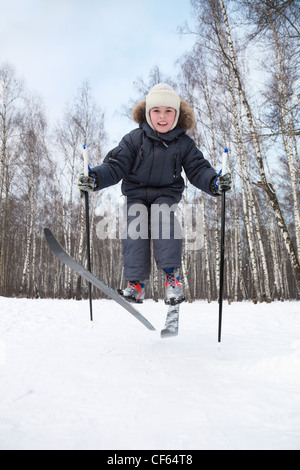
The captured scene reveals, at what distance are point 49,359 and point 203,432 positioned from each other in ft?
4.81

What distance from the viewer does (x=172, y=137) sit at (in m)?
3.09

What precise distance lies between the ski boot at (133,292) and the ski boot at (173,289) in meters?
0.27

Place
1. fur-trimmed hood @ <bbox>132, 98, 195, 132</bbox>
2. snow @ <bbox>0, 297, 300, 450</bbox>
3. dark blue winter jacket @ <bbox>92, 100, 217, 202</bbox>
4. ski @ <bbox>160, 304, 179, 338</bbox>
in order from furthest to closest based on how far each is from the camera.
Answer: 1. fur-trimmed hood @ <bbox>132, 98, 195, 132</bbox>
2. dark blue winter jacket @ <bbox>92, 100, 217, 202</bbox>
3. ski @ <bbox>160, 304, 179, 338</bbox>
4. snow @ <bbox>0, 297, 300, 450</bbox>

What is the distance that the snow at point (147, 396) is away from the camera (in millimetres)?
1153

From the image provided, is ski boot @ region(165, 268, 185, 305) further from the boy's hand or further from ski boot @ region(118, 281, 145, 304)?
the boy's hand

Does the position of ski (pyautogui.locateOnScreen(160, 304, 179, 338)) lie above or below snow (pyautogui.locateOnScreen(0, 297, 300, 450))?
above

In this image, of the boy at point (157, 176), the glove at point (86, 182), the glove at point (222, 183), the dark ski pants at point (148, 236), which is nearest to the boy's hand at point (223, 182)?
the glove at point (222, 183)

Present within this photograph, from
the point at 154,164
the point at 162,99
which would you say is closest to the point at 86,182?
the point at 154,164

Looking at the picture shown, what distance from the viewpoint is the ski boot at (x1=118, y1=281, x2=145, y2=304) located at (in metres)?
3.06

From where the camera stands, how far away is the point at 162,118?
10.2 feet

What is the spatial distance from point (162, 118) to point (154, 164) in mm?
478

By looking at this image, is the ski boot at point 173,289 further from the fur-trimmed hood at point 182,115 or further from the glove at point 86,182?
the fur-trimmed hood at point 182,115

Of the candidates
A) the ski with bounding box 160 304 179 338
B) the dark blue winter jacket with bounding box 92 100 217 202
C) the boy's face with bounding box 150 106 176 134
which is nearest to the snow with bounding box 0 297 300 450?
the ski with bounding box 160 304 179 338
